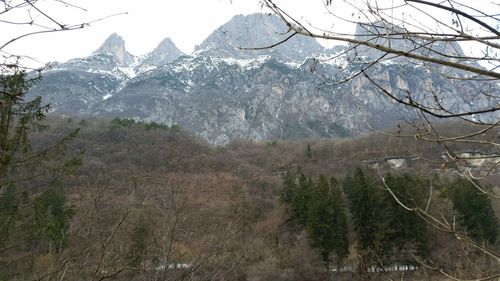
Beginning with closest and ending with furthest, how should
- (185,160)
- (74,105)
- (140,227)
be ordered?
(140,227)
(185,160)
(74,105)

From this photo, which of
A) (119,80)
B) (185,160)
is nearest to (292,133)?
(185,160)

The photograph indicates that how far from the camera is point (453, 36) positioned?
48.8 inches

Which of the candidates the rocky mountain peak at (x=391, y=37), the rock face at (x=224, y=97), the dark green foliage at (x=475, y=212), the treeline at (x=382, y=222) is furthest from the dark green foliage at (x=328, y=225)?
the rock face at (x=224, y=97)

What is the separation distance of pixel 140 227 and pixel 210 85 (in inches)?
6015

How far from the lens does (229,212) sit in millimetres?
39625

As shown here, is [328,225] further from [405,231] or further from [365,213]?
[405,231]

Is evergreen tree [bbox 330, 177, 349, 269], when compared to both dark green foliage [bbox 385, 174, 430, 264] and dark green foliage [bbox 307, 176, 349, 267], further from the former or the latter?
dark green foliage [bbox 385, 174, 430, 264]

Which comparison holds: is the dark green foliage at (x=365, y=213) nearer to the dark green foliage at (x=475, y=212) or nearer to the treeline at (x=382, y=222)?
the treeline at (x=382, y=222)

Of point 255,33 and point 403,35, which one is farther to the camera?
point 255,33

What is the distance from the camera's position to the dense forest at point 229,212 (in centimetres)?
Result: 362

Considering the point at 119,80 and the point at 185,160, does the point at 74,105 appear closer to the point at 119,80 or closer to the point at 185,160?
the point at 119,80

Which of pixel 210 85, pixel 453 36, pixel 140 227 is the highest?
pixel 210 85

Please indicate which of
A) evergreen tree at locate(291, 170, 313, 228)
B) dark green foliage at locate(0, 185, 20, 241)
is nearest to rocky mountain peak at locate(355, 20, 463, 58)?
dark green foliage at locate(0, 185, 20, 241)

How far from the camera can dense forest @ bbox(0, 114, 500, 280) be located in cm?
362
